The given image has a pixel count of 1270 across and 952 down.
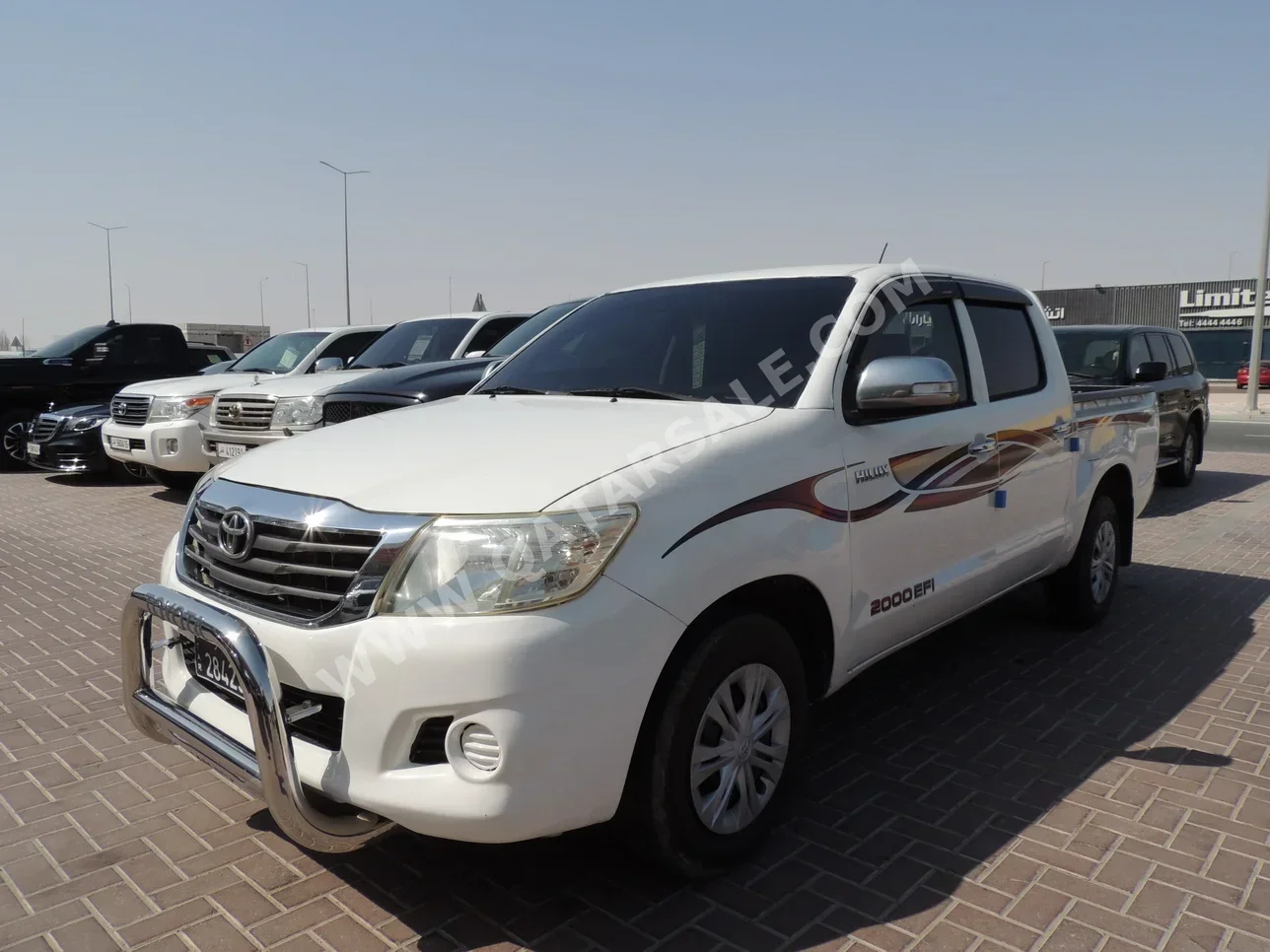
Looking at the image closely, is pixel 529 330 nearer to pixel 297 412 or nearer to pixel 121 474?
pixel 297 412

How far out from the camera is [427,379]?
299 inches

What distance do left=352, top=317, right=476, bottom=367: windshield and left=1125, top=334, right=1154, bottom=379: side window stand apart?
21.9 feet

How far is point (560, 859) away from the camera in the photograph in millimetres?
3051

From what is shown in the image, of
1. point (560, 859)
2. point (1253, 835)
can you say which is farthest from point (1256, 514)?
point (560, 859)

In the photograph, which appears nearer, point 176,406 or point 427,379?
point 427,379

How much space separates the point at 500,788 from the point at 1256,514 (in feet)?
31.7

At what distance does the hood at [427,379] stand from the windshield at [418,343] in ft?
4.71

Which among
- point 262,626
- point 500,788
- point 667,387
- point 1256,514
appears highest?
point 667,387

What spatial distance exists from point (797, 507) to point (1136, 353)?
8.62 metres

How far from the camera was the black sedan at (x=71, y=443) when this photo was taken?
11.7 metres

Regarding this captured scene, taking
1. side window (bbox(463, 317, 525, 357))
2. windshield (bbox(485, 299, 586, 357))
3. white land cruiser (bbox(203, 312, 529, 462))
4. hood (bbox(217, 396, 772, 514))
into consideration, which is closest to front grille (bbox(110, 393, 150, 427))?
white land cruiser (bbox(203, 312, 529, 462))

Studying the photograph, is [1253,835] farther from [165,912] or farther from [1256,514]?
[1256,514]

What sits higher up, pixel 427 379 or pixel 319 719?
pixel 427 379

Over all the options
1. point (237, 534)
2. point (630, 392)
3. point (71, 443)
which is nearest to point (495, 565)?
point (237, 534)
